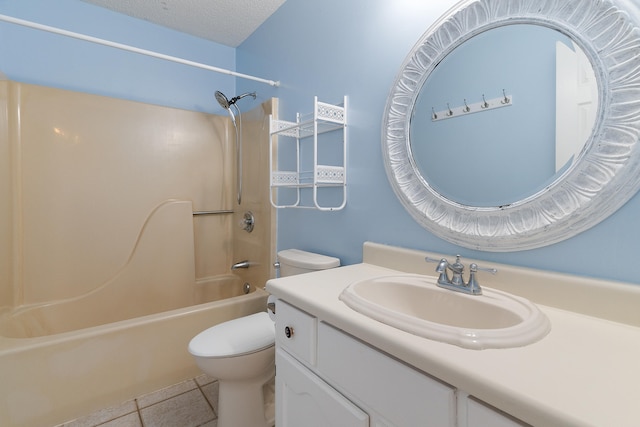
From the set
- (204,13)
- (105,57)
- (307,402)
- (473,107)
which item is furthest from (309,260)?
(105,57)

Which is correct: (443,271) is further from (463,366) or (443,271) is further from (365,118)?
(365,118)

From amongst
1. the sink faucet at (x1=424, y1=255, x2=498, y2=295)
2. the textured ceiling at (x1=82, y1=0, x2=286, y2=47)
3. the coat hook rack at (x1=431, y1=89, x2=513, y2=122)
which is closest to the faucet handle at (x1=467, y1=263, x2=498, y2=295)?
the sink faucet at (x1=424, y1=255, x2=498, y2=295)

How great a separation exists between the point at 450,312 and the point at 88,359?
1.62 metres

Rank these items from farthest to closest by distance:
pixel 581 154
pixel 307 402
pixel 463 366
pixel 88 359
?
pixel 88 359, pixel 307 402, pixel 581 154, pixel 463 366

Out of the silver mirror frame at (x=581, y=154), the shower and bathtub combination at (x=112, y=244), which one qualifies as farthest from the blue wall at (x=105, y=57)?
the silver mirror frame at (x=581, y=154)

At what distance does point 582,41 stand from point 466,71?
29 cm

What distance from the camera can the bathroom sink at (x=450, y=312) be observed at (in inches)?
22.7

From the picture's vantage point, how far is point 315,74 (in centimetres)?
157

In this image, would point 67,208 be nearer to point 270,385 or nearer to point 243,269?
point 243,269

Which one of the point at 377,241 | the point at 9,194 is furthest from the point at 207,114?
the point at 377,241

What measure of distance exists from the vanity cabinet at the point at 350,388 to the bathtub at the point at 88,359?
86cm

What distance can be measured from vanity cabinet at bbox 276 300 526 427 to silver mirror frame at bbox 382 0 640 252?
0.52 meters

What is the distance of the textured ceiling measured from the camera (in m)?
1.87

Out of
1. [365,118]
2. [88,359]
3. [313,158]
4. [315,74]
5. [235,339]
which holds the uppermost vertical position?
[315,74]
